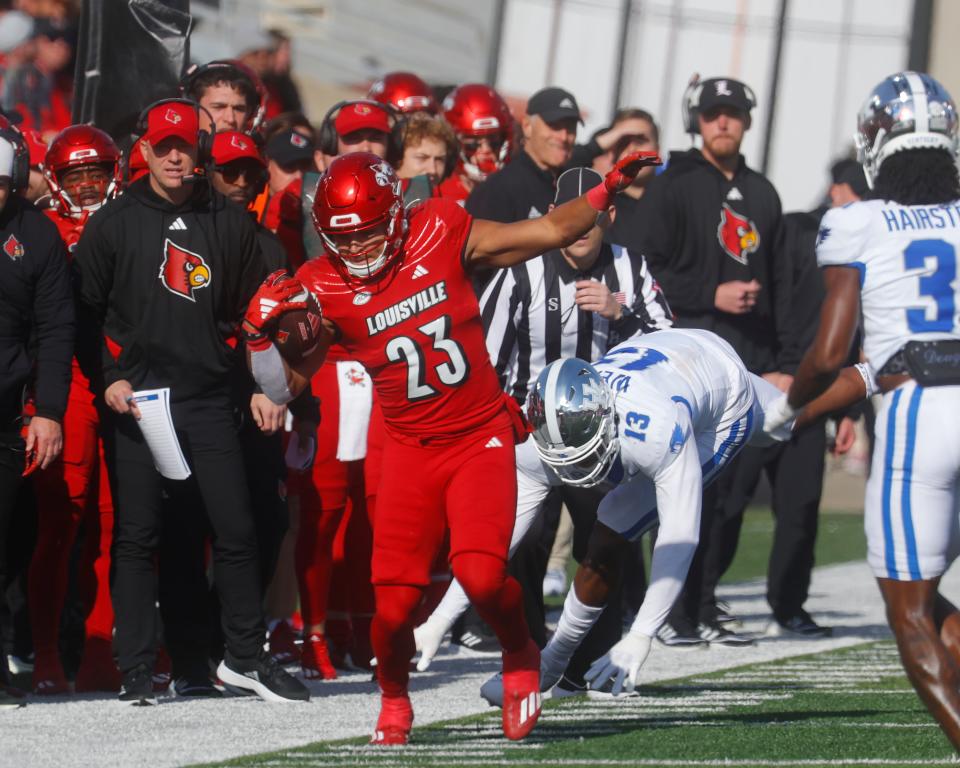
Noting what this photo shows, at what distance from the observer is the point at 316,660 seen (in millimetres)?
7691

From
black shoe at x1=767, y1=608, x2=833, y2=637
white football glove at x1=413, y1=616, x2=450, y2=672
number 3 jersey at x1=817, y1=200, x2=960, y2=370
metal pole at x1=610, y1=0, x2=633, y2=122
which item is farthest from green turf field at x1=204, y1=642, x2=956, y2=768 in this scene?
metal pole at x1=610, y1=0, x2=633, y2=122

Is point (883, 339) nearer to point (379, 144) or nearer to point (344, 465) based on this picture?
point (344, 465)

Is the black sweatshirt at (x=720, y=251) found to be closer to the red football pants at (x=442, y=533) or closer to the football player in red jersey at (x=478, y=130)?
the football player in red jersey at (x=478, y=130)

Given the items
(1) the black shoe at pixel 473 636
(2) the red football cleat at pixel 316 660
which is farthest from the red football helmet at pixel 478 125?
(2) the red football cleat at pixel 316 660

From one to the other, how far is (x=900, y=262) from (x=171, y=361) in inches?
108

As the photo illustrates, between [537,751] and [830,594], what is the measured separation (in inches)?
217

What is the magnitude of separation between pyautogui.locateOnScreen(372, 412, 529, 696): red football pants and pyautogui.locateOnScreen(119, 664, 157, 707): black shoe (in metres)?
1.06

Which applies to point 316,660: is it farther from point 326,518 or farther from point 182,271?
point 182,271

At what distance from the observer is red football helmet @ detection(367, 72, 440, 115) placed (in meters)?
9.73

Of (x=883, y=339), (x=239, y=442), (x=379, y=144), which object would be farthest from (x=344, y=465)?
(x=883, y=339)

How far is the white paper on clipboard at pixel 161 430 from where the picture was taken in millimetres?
6871

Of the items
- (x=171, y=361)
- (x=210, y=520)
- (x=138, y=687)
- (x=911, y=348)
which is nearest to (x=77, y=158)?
(x=171, y=361)

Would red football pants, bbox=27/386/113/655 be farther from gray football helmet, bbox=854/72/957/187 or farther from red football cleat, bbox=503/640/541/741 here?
gray football helmet, bbox=854/72/957/187

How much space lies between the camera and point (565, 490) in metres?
7.30
